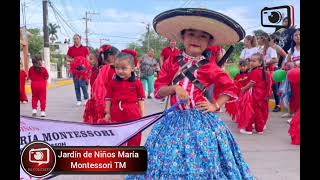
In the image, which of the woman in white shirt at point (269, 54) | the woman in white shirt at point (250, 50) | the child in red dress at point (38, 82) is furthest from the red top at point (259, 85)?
the child in red dress at point (38, 82)

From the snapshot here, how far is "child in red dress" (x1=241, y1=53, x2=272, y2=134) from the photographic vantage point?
619 centimetres

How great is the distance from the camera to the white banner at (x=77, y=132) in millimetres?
2744

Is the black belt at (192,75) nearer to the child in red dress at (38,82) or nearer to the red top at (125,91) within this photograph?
the red top at (125,91)

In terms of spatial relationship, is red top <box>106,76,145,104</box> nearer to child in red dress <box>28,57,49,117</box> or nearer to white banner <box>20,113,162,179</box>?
white banner <box>20,113,162,179</box>

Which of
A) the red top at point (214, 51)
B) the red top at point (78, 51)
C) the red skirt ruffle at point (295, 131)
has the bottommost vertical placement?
the red skirt ruffle at point (295, 131)

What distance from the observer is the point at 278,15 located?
256cm

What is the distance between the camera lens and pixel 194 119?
2.66 m

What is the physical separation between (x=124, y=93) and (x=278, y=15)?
5.71 ft

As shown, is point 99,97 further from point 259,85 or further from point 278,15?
point 278,15

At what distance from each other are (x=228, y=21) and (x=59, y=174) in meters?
1.26

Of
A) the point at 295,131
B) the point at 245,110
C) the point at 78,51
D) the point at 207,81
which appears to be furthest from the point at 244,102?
→ the point at 207,81

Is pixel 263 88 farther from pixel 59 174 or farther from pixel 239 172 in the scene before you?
pixel 59 174

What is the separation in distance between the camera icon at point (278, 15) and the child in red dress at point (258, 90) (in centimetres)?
362
